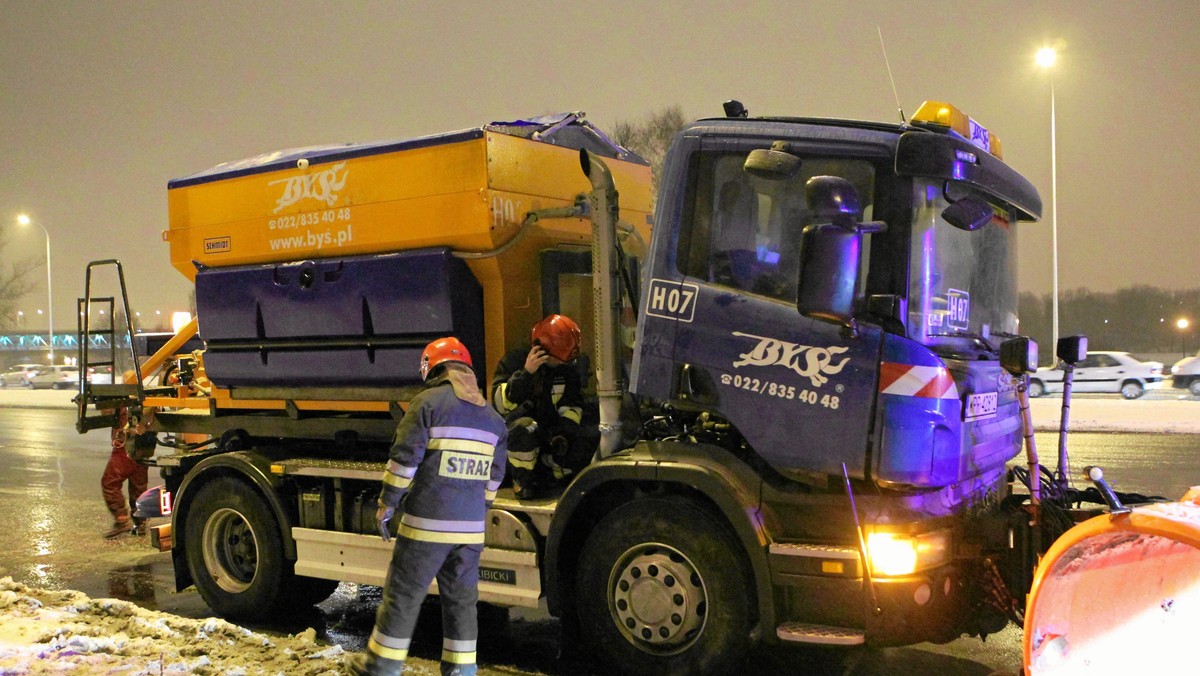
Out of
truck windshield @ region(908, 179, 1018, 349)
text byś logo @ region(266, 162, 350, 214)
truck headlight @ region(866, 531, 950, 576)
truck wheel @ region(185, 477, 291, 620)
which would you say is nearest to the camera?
truck headlight @ region(866, 531, 950, 576)

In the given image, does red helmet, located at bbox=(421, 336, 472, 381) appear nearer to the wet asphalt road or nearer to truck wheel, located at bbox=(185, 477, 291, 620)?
the wet asphalt road

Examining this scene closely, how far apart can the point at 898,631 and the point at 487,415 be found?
A: 211 cm

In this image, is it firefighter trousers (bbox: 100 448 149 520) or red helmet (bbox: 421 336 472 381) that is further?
firefighter trousers (bbox: 100 448 149 520)

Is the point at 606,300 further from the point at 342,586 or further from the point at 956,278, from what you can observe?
the point at 342,586

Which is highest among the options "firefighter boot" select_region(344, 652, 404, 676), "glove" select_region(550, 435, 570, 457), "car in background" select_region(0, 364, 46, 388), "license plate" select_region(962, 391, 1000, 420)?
"license plate" select_region(962, 391, 1000, 420)

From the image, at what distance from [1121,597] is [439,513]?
283cm

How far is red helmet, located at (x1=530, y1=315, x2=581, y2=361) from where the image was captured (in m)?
5.35

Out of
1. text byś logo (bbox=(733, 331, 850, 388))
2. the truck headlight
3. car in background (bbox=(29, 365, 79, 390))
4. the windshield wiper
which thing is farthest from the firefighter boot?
car in background (bbox=(29, 365, 79, 390))

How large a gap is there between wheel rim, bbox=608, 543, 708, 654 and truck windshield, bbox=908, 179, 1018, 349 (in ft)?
5.11

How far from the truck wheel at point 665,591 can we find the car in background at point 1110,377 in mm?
24110

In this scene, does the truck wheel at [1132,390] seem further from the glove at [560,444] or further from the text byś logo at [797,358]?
the text byś logo at [797,358]

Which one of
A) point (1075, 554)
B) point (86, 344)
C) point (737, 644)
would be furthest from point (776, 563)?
point (86, 344)

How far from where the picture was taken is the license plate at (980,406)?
13.8 ft

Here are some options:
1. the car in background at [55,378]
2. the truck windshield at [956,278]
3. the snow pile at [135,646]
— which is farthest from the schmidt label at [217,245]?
the car in background at [55,378]
